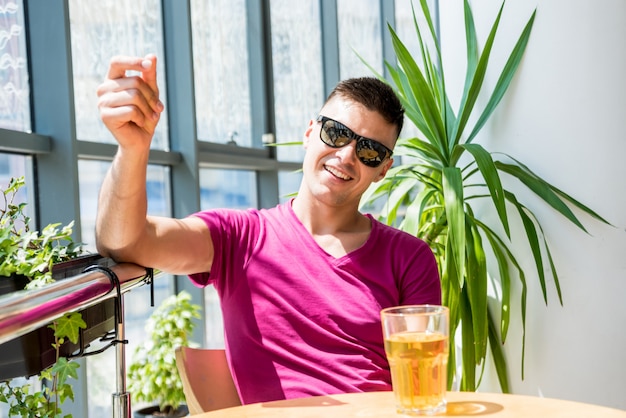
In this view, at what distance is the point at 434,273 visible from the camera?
196 cm

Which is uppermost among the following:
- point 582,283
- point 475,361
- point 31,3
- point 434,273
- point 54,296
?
point 31,3

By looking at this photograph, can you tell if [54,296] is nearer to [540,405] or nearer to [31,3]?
[540,405]

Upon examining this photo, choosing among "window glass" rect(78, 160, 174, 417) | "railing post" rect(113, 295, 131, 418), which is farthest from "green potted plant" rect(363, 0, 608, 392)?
"railing post" rect(113, 295, 131, 418)

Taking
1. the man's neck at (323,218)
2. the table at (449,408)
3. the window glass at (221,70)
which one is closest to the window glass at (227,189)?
the window glass at (221,70)

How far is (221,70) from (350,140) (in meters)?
2.71

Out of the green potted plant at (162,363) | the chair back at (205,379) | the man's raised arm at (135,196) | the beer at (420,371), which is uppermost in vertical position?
the man's raised arm at (135,196)

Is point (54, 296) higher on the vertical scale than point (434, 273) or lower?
higher

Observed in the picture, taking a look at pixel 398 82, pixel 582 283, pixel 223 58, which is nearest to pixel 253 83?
pixel 223 58

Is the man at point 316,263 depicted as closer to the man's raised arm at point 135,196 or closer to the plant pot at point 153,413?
the man's raised arm at point 135,196

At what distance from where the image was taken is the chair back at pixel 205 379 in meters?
1.73

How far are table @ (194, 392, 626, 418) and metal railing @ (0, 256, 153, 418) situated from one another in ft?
0.83

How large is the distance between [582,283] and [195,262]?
1601 mm

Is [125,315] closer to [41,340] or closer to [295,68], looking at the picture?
[41,340]

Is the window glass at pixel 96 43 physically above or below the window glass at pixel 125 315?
above
